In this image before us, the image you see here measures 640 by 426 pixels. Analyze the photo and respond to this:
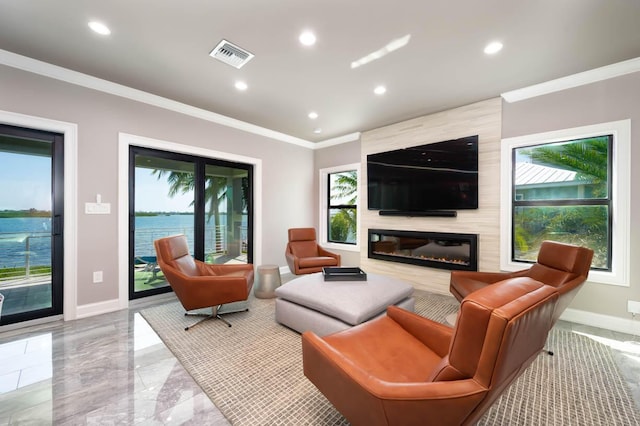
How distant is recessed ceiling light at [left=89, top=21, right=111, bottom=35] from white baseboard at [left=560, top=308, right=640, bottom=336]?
5396 millimetres

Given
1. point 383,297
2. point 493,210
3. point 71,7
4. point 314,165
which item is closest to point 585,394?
point 383,297

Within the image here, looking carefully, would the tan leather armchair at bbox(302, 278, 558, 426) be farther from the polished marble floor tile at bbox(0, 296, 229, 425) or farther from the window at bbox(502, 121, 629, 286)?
the window at bbox(502, 121, 629, 286)

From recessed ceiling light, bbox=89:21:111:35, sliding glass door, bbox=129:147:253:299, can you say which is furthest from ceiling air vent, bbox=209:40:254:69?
sliding glass door, bbox=129:147:253:299

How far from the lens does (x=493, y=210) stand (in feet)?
11.4

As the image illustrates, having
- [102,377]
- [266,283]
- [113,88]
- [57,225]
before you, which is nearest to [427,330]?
[102,377]

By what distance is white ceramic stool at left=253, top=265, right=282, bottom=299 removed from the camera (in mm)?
3615

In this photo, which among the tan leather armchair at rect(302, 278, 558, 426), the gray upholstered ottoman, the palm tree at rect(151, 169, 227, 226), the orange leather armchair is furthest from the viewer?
the palm tree at rect(151, 169, 227, 226)

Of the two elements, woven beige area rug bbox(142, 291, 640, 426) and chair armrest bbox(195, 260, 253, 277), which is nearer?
woven beige area rug bbox(142, 291, 640, 426)

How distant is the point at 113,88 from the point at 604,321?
613 centimetres

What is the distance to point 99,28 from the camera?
220cm

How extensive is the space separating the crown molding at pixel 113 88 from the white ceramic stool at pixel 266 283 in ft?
8.08

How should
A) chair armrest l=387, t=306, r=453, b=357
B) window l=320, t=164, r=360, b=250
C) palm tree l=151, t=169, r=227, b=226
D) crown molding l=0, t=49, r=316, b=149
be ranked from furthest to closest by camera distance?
window l=320, t=164, r=360, b=250 < palm tree l=151, t=169, r=227, b=226 < crown molding l=0, t=49, r=316, b=149 < chair armrest l=387, t=306, r=453, b=357

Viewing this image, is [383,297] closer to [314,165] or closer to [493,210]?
[493,210]

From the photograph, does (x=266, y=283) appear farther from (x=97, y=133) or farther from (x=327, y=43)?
(x=327, y=43)
